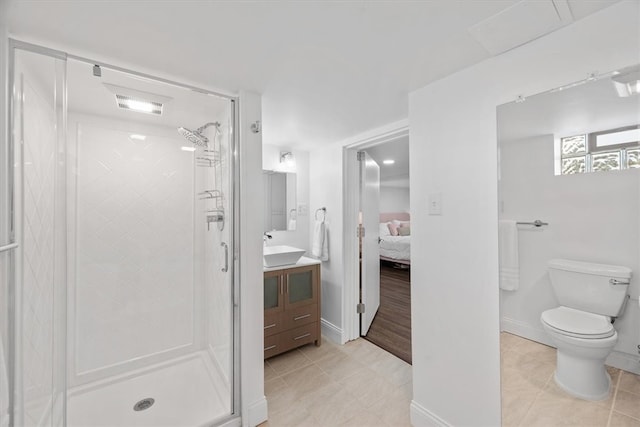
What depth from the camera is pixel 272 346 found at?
2.36m

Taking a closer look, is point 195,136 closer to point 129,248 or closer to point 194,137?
point 194,137

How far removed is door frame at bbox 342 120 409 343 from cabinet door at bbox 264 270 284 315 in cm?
68

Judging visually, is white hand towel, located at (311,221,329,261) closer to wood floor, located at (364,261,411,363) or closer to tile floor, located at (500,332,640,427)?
wood floor, located at (364,261,411,363)

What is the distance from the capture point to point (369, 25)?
3.53 ft

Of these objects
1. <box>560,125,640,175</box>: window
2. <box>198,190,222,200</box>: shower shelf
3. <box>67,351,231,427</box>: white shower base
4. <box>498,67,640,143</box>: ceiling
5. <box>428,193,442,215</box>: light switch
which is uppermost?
<box>498,67,640,143</box>: ceiling

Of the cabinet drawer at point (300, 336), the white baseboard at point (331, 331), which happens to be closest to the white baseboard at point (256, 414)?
the cabinet drawer at point (300, 336)

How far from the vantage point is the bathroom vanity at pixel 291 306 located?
2.37m

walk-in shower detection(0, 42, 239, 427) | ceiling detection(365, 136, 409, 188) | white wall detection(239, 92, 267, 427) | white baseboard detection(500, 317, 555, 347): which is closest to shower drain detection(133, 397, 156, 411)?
Answer: walk-in shower detection(0, 42, 239, 427)

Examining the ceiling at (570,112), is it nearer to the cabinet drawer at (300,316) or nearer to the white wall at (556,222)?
the white wall at (556,222)

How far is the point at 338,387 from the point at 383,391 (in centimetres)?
34

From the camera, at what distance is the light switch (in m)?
1.55

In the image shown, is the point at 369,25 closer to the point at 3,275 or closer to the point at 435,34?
the point at 435,34

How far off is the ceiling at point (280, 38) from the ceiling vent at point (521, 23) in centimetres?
2

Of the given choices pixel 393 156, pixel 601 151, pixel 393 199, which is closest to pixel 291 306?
pixel 601 151
